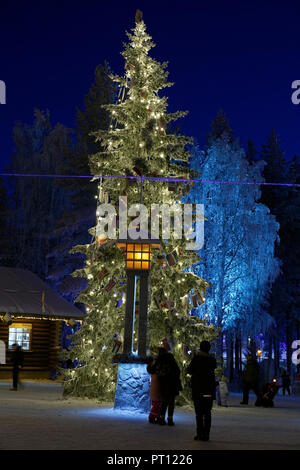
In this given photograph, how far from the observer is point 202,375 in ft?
37.8

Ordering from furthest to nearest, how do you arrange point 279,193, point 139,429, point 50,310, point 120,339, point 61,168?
1. point 279,193
2. point 61,168
3. point 50,310
4. point 120,339
5. point 139,429

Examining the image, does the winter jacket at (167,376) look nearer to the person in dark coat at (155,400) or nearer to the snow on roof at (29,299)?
the person in dark coat at (155,400)

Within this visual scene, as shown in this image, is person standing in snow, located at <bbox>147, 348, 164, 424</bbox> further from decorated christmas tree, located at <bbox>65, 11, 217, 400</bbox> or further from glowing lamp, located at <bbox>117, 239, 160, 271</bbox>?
decorated christmas tree, located at <bbox>65, 11, 217, 400</bbox>

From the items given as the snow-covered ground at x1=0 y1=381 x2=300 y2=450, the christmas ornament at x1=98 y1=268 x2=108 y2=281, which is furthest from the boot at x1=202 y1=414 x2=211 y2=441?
the christmas ornament at x1=98 y1=268 x2=108 y2=281

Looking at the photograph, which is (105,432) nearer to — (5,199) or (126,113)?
(126,113)

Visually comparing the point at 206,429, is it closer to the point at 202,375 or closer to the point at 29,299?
the point at 202,375

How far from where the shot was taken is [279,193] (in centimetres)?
4953

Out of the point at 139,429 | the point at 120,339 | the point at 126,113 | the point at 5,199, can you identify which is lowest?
the point at 139,429

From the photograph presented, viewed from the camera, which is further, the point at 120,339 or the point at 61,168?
the point at 61,168

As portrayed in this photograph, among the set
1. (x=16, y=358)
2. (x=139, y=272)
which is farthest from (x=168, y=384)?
(x=16, y=358)

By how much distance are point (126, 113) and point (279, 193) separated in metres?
30.7

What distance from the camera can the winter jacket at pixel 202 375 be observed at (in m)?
11.4

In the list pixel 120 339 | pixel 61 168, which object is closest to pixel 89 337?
pixel 120 339

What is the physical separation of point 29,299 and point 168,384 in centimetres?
1998
